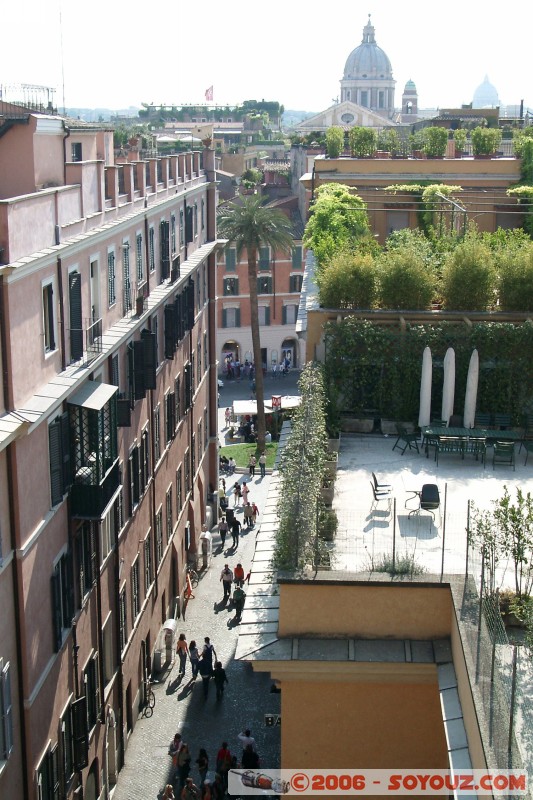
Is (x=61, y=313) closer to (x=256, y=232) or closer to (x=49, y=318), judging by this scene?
(x=49, y=318)

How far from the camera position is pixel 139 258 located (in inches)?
1011

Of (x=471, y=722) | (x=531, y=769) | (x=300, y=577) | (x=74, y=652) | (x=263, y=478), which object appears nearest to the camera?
(x=531, y=769)

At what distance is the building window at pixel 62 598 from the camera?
1739cm

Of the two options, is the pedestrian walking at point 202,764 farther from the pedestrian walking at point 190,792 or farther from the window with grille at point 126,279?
the window with grille at point 126,279

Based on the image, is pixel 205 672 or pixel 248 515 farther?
pixel 248 515

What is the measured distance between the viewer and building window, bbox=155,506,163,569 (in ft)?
89.9

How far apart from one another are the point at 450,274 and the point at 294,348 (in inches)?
1927

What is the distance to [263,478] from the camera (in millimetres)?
45281

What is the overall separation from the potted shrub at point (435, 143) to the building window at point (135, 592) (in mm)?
30635

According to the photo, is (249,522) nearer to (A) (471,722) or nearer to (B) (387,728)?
(B) (387,728)

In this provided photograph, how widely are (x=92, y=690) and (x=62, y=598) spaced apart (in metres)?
3.14

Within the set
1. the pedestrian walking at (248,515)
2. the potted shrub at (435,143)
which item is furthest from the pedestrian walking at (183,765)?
the potted shrub at (435,143)

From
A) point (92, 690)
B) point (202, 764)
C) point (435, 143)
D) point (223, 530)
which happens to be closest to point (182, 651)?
point (202, 764)

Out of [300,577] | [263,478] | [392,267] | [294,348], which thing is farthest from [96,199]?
[294,348]
